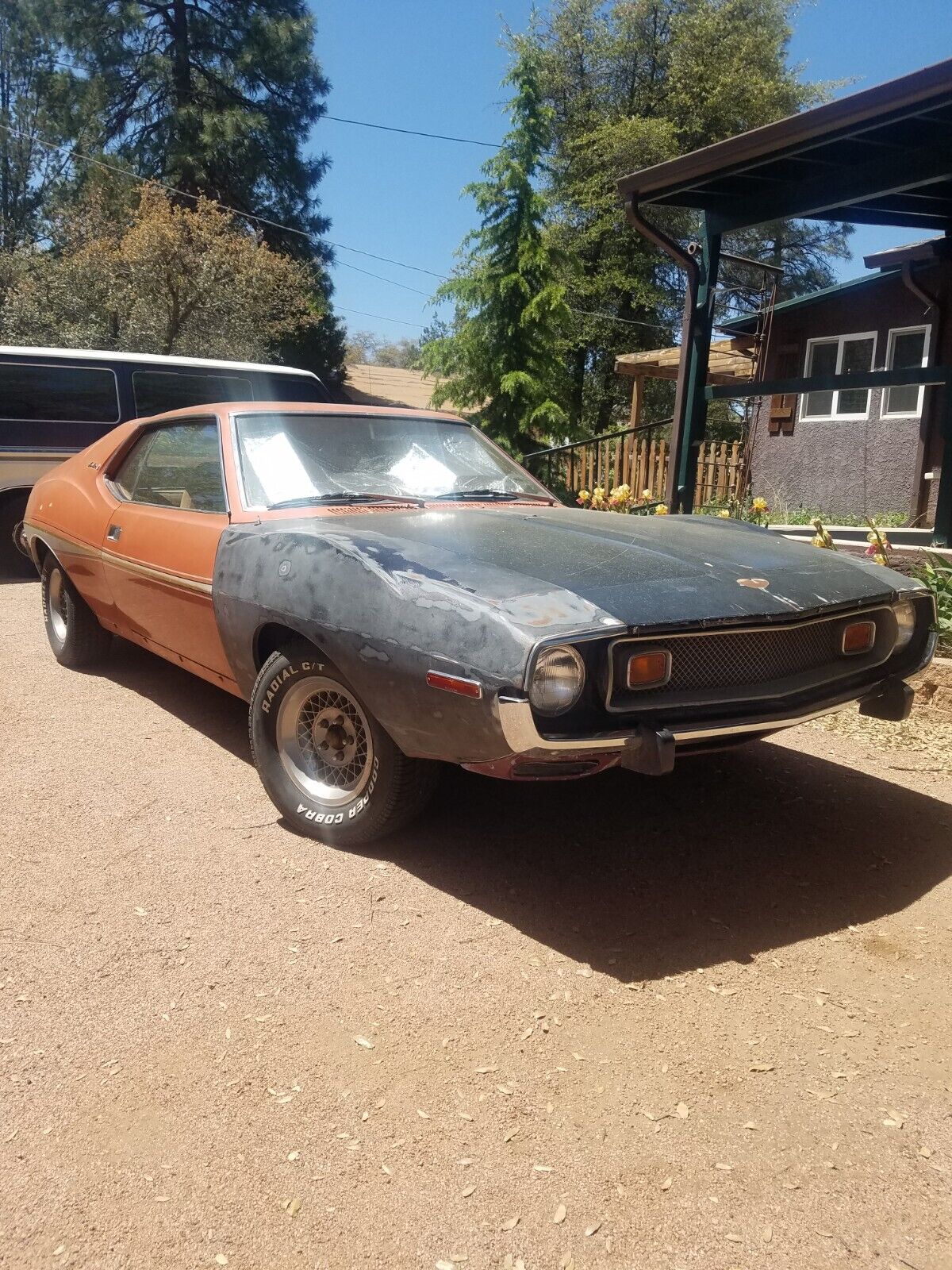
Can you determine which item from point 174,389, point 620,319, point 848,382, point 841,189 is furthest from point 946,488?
point 620,319

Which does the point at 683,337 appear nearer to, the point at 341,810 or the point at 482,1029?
the point at 341,810

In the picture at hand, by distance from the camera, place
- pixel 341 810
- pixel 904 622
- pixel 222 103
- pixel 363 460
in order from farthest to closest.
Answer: pixel 222 103 → pixel 363 460 → pixel 904 622 → pixel 341 810

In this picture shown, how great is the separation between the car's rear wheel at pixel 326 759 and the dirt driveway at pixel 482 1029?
14 centimetres

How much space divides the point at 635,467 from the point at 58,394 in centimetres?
667

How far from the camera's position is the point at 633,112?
30375mm

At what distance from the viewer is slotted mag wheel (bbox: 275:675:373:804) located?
313 centimetres

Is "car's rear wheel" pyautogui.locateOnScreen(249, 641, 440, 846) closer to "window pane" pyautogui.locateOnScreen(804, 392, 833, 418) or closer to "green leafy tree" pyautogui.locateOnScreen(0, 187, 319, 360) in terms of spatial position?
"window pane" pyautogui.locateOnScreen(804, 392, 833, 418)

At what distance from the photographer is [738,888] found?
303cm

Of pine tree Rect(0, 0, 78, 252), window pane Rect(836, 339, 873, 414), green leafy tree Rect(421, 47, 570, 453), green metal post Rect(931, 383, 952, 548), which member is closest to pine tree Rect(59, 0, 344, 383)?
pine tree Rect(0, 0, 78, 252)

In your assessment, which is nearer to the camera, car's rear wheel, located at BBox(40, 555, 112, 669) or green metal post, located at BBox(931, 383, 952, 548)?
car's rear wheel, located at BBox(40, 555, 112, 669)

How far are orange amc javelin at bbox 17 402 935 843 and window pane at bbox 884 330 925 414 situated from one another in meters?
11.2

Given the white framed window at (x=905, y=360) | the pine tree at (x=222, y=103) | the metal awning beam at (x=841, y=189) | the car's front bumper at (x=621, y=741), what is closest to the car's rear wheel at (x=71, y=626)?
the car's front bumper at (x=621, y=741)

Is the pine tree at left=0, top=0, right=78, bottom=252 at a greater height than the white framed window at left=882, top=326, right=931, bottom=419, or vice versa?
the pine tree at left=0, top=0, right=78, bottom=252

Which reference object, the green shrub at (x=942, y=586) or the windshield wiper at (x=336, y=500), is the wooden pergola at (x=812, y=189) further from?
the windshield wiper at (x=336, y=500)
